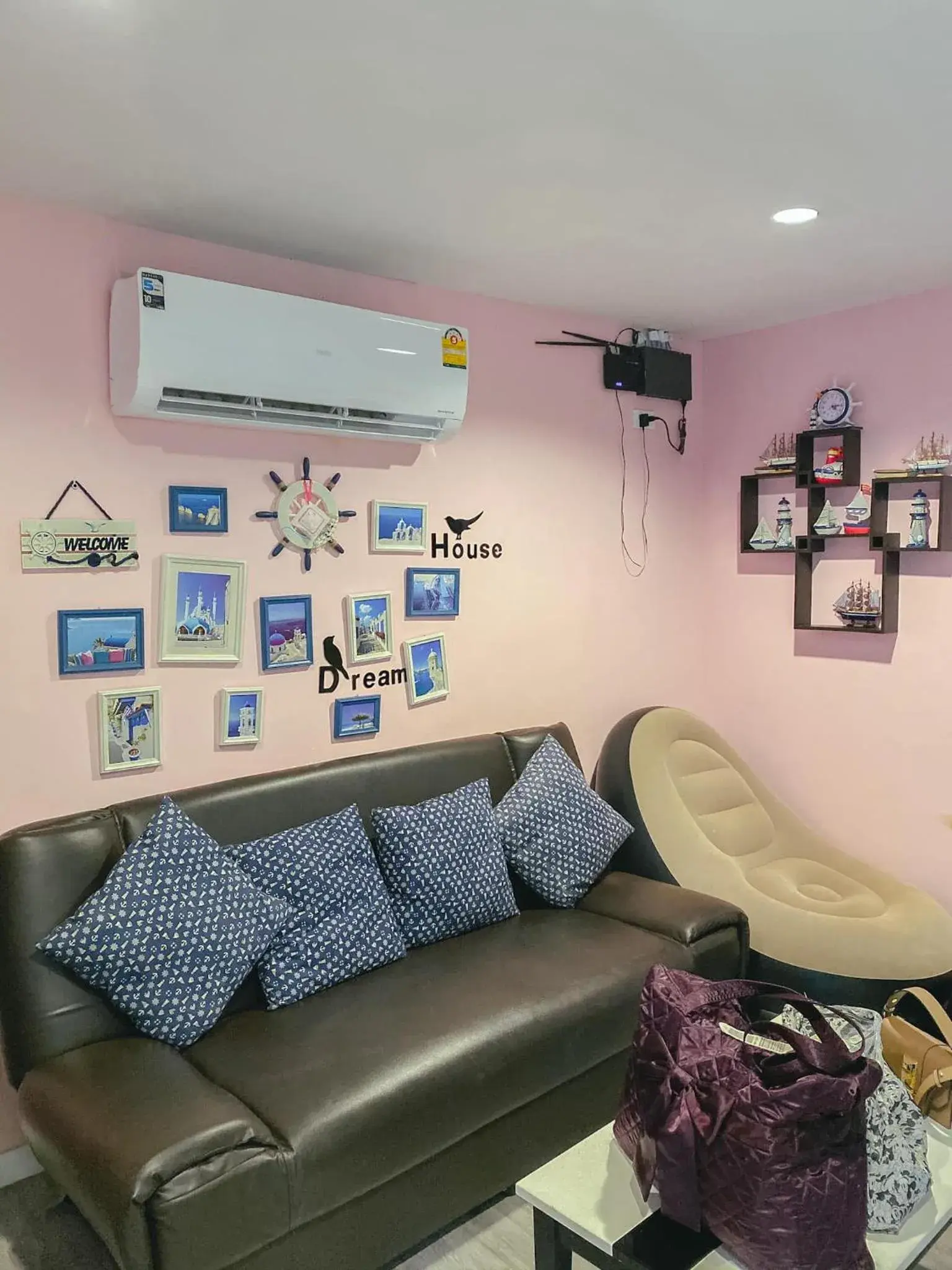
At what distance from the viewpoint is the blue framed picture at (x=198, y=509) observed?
266 cm

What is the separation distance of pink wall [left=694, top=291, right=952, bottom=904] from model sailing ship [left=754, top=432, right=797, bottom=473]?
0.04m

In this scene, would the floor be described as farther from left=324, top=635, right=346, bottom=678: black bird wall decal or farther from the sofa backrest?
left=324, top=635, right=346, bottom=678: black bird wall decal

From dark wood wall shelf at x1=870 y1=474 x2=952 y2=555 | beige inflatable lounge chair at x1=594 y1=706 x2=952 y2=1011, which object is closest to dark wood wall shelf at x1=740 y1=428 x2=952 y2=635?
dark wood wall shelf at x1=870 y1=474 x2=952 y2=555

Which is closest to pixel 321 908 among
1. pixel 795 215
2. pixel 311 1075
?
pixel 311 1075

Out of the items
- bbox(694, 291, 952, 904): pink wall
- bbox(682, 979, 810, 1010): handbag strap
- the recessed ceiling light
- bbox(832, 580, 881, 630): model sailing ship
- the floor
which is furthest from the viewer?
bbox(832, 580, 881, 630): model sailing ship

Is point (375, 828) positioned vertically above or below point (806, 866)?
above

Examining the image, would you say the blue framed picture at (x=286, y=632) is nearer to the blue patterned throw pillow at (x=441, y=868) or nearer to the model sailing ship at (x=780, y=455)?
the blue patterned throw pillow at (x=441, y=868)

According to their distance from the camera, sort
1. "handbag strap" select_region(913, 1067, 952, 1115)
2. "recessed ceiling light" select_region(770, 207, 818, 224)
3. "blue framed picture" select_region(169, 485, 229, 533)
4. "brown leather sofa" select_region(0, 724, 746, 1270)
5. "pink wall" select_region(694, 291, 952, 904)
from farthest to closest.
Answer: "pink wall" select_region(694, 291, 952, 904), "blue framed picture" select_region(169, 485, 229, 533), "recessed ceiling light" select_region(770, 207, 818, 224), "handbag strap" select_region(913, 1067, 952, 1115), "brown leather sofa" select_region(0, 724, 746, 1270)

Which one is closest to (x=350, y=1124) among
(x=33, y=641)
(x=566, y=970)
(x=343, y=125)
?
(x=566, y=970)

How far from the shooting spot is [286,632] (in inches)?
114

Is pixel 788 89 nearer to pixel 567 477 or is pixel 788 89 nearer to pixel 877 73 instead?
pixel 877 73

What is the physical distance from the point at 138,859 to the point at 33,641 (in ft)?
2.08

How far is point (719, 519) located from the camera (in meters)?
4.09

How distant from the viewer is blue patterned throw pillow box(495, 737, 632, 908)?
9.89 ft
